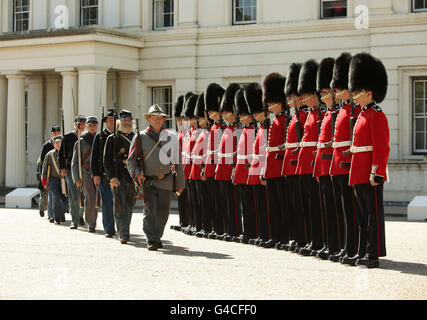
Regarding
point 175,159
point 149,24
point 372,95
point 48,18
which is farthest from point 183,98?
point 48,18

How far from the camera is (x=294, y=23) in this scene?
77.6 feet

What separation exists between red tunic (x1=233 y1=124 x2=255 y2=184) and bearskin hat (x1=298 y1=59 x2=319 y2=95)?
4.43ft

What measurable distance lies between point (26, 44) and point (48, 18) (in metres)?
2.08

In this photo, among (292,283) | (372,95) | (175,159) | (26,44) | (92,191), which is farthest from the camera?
(26,44)

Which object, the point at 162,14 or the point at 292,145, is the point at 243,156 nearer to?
the point at 292,145

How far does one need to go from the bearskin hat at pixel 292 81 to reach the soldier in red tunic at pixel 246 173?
1.05m

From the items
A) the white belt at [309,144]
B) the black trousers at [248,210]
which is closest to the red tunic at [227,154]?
the black trousers at [248,210]

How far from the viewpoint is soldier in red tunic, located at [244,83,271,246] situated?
11555 millimetres

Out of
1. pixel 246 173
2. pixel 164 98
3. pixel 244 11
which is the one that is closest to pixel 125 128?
pixel 246 173

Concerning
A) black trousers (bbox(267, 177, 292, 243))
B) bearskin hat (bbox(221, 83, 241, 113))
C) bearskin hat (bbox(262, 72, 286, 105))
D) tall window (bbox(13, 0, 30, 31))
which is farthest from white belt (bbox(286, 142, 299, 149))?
tall window (bbox(13, 0, 30, 31))

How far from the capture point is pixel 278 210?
37.4 ft

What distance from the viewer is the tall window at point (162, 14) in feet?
85.4
